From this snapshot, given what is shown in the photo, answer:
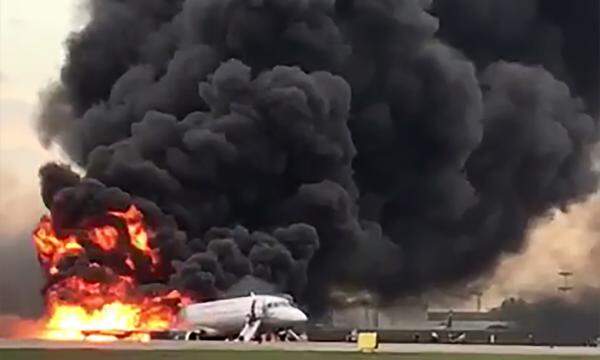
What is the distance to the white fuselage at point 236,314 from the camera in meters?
68.4

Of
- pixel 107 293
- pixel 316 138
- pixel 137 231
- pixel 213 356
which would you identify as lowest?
pixel 213 356

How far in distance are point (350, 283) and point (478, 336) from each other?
9.43 meters

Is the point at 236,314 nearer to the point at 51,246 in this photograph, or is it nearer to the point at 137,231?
the point at 137,231

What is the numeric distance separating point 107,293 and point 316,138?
1608 centimetres

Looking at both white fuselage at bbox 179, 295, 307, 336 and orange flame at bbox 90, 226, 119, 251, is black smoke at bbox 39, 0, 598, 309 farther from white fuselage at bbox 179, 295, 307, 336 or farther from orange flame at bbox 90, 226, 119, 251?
white fuselage at bbox 179, 295, 307, 336

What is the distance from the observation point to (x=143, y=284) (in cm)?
7606

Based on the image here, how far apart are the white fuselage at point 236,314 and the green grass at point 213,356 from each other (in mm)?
15881

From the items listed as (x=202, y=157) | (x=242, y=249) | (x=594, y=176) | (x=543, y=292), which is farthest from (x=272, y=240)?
(x=594, y=176)

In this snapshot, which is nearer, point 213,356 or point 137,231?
point 213,356

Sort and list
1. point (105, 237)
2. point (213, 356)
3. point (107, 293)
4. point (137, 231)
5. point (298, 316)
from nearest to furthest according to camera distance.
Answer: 1. point (213, 356)
2. point (298, 316)
3. point (107, 293)
4. point (137, 231)
5. point (105, 237)

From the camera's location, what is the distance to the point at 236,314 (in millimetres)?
69375

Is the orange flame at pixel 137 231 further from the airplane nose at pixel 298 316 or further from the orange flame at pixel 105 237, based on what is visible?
the airplane nose at pixel 298 316

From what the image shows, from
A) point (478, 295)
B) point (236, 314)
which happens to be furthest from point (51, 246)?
point (478, 295)

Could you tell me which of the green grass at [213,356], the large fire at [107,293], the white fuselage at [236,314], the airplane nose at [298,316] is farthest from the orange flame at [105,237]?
the green grass at [213,356]
